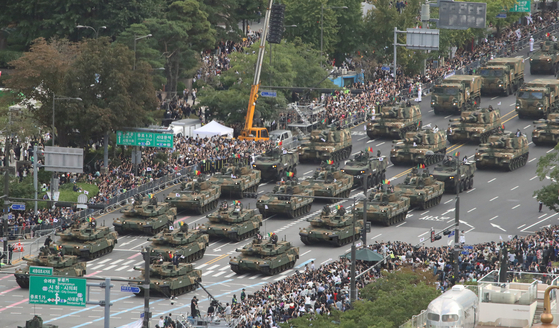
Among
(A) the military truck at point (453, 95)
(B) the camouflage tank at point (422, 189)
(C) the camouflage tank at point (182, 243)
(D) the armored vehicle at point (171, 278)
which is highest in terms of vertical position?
(A) the military truck at point (453, 95)

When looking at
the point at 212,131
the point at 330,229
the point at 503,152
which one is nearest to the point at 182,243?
the point at 330,229

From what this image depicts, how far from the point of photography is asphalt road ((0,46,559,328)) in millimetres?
58688

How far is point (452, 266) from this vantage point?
57781 mm

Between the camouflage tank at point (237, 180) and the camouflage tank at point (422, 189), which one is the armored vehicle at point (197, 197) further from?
the camouflage tank at point (422, 189)

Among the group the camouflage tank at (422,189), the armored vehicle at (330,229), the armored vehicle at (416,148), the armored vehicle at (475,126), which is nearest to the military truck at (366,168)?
the armored vehicle at (416,148)

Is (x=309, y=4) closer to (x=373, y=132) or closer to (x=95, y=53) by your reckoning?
(x=373, y=132)

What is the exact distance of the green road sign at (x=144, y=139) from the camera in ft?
273

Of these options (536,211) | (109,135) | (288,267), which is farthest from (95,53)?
(536,211)

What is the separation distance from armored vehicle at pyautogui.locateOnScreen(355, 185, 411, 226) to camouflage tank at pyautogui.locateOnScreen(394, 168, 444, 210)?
3.82ft

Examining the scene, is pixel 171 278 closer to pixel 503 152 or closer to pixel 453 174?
pixel 453 174

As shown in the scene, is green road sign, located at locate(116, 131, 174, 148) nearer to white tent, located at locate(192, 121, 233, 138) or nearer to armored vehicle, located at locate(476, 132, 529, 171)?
white tent, located at locate(192, 121, 233, 138)

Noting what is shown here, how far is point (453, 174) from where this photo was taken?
82.0 metres

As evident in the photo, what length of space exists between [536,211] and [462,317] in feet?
164

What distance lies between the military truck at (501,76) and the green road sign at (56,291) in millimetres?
63624
